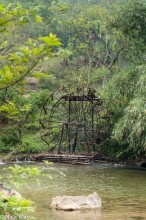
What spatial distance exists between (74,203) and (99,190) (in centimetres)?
318

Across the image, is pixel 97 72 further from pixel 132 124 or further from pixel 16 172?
pixel 16 172

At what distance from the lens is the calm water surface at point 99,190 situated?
8.95 metres

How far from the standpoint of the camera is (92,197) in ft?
31.5

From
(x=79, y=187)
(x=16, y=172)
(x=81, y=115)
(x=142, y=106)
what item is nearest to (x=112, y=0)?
(x=81, y=115)

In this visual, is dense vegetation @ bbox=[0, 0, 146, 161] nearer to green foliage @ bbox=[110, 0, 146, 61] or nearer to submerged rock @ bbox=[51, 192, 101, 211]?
green foliage @ bbox=[110, 0, 146, 61]

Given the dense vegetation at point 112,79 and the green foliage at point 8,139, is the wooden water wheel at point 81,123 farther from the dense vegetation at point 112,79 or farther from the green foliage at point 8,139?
the green foliage at point 8,139

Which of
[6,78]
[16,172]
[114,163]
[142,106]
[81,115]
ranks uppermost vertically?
[6,78]

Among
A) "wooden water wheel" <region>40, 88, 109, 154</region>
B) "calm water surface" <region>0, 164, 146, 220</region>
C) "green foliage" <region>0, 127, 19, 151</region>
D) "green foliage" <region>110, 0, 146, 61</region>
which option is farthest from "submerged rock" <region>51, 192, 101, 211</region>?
"green foliage" <region>0, 127, 19, 151</region>

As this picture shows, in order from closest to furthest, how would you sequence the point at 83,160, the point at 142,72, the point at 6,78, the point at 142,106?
the point at 6,78, the point at 142,106, the point at 142,72, the point at 83,160

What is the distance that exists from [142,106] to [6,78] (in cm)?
1295

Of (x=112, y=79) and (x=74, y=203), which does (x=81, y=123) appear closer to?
(x=112, y=79)

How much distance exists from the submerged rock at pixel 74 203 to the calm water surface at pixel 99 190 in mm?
163

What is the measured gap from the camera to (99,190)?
1246cm

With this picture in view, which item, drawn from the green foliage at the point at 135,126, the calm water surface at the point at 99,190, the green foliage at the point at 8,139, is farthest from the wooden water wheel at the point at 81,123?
the green foliage at the point at 135,126
